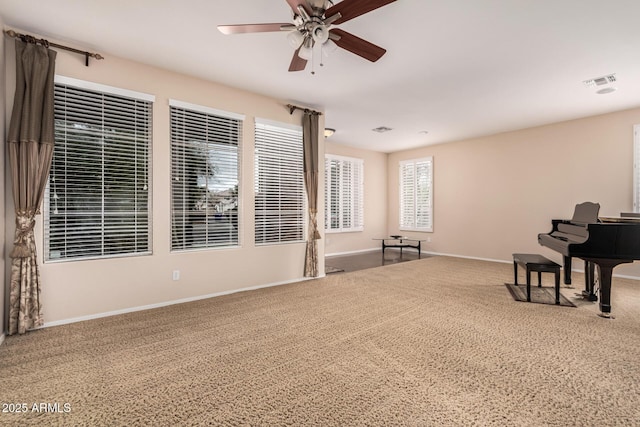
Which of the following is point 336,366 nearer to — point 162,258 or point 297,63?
point 162,258

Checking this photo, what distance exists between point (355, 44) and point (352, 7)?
45 cm

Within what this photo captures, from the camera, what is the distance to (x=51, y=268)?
3.07m

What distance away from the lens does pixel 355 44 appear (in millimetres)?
2525

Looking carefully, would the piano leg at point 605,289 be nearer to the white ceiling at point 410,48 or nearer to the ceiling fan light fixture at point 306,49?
the white ceiling at point 410,48

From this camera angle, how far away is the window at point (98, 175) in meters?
3.13

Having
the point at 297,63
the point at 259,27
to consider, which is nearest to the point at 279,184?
the point at 297,63

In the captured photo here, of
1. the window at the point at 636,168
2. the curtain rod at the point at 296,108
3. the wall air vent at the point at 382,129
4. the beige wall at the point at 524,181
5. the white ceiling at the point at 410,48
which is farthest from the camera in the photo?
the wall air vent at the point at 382,129

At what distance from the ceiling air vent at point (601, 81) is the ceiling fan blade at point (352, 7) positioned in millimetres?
3660

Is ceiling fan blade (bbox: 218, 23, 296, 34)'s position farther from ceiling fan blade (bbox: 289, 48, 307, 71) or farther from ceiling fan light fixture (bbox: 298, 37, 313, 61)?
ceiling fan blade (bbox: 289, 48, 307, 71)

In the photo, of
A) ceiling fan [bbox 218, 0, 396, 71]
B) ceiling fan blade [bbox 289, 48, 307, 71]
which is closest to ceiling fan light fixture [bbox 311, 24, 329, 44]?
ceiling fan [bbox 218, 0, 396, 71]

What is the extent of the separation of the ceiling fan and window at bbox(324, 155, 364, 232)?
5099mm

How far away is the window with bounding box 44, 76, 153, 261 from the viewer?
3133 mm

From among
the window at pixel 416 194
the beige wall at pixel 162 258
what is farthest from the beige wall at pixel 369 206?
the beige wall at pixel 162 258

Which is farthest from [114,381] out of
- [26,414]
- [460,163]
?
[460,163]
